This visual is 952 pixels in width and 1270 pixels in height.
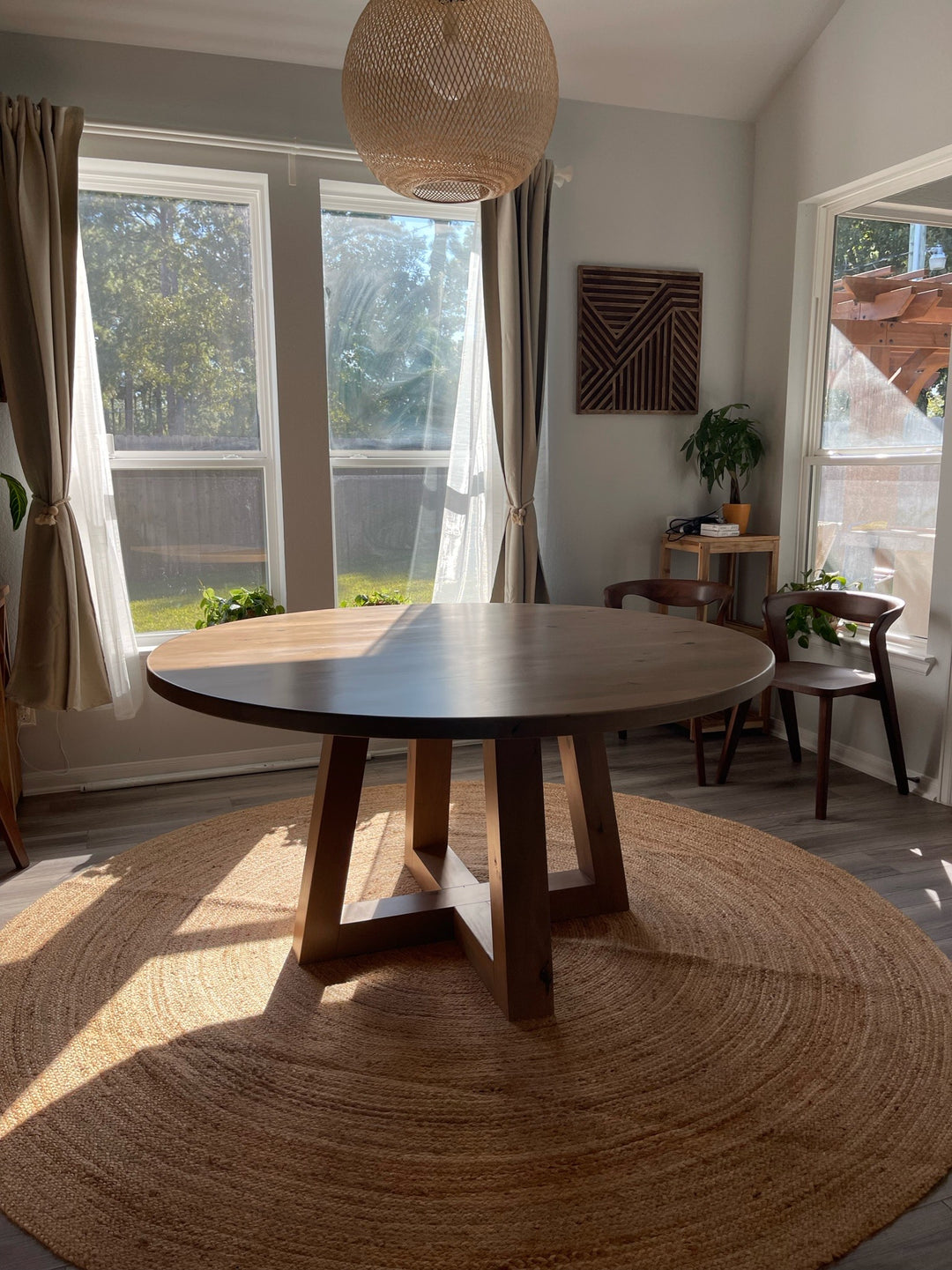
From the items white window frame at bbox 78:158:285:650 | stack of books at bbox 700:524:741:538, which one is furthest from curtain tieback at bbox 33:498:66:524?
stack of books at bbox 700:524:741:538

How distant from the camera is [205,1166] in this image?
1542mm

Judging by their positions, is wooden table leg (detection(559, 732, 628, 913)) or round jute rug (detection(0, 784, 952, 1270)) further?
wooden table leg (detection(559, 732, 628, 913))

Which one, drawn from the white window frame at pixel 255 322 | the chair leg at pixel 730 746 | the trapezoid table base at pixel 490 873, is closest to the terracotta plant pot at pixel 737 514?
the chair leg at pixel 730 746

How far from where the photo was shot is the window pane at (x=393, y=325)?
371 cm

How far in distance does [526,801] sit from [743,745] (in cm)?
224

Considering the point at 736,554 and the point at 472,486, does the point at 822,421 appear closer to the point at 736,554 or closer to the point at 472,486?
the point at 736,554

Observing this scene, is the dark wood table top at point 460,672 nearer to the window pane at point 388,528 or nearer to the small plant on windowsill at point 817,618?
the small plant on windowsill at point 817,618

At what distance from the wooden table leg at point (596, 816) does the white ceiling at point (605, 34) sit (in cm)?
263

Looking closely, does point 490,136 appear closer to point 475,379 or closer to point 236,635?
point 236,635

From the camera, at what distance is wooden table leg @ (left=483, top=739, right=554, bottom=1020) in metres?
1.88

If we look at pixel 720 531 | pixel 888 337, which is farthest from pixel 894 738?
pixel 888 337

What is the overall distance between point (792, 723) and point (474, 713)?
248 cm

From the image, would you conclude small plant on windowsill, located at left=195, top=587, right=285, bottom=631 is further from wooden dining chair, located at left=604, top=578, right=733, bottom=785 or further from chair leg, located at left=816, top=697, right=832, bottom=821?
chair leg, located at left=816, top=697, right=832, bottom=821

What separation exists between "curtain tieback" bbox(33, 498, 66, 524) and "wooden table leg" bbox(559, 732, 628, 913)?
6.18 ft
